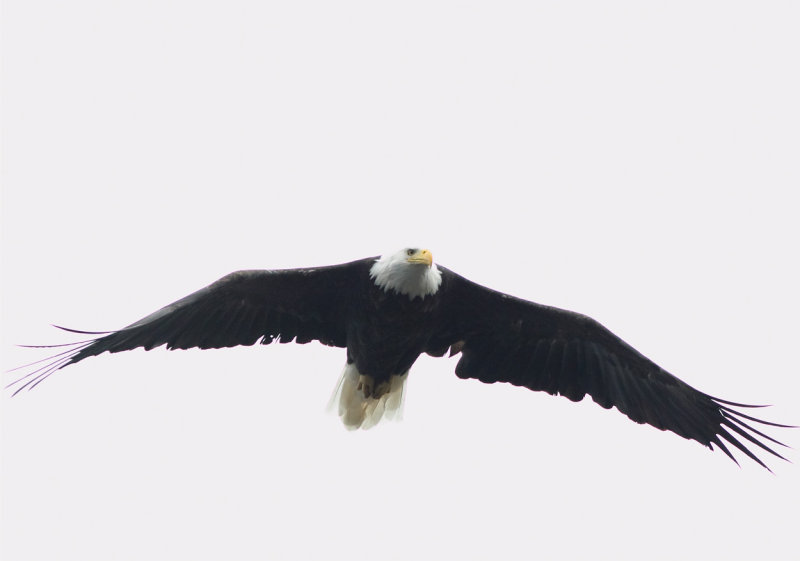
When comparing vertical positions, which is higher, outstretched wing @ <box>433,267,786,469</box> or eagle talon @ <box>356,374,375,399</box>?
outstretched wing @ <box>433,267,786,469</box>

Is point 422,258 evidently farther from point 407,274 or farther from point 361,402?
point 361,402

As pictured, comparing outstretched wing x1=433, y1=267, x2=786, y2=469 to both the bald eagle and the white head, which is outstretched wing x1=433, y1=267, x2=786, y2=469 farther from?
the white head

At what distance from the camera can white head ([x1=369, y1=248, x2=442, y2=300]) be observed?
10.2 metres

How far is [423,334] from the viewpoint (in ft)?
35.0

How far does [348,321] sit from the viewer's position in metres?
10.8

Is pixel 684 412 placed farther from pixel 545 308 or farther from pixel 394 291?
pixel 394 291

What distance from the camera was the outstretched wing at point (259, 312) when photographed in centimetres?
1038

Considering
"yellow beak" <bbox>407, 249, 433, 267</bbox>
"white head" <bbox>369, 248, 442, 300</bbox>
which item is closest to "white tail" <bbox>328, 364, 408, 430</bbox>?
"white head" <bbox>369, 248, 442, 300</bbox>

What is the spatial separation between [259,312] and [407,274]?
4.39 ft

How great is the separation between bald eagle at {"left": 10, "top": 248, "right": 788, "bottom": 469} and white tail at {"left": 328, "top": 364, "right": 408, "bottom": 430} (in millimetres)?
12

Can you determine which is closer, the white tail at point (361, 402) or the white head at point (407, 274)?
the white head at point (407, 274)

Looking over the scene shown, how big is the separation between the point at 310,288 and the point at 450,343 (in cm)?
126

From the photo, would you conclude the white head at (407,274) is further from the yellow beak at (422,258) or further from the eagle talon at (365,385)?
the eagle talon at (365,385)

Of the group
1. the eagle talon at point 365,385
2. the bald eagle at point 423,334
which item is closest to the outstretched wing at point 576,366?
the bald eagle at point 423,334
